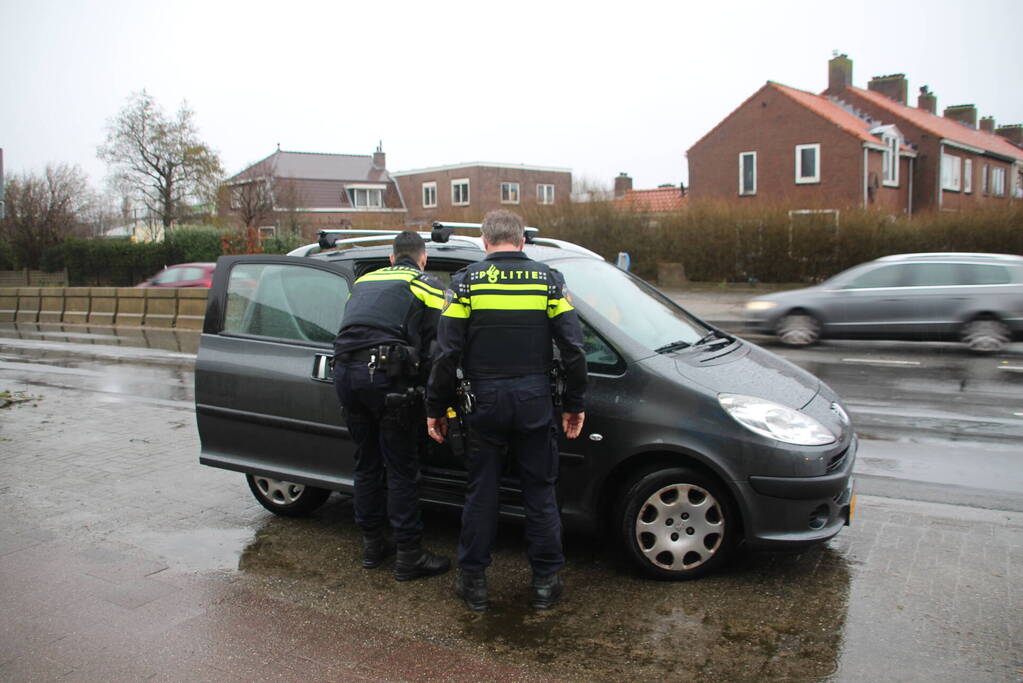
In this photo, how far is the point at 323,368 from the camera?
4902 millimetres

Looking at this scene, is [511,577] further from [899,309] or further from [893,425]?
[899,309]

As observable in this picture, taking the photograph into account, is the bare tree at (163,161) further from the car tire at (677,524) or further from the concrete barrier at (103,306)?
the car tire at (677,524)

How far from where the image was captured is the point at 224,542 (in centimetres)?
507

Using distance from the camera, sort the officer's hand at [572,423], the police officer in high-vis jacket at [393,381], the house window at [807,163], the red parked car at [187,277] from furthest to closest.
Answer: the house window at [807,163] → the red parked car at [187,277] → the police officer in high-vis jacket at [393,381] → the officer's hand at [572,423]

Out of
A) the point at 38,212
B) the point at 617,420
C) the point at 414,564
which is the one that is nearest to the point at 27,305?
the point at 38,212

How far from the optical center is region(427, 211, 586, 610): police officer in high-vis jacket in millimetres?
3861

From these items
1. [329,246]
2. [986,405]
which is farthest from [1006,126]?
[329,246]

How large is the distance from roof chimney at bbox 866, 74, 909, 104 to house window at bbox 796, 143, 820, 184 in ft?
42.7

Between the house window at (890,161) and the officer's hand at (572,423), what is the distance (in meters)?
38.3

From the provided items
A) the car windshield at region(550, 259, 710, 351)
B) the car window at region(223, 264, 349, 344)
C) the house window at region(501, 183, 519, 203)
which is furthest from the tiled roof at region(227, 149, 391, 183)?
the car windshield at region(550, 259, 710, 351)

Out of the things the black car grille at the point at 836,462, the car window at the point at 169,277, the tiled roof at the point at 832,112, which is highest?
the tiled roof at the point at 832,112

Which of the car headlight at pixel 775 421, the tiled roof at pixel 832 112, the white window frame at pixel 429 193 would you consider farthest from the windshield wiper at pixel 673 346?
the white window frame at pixel 429 193

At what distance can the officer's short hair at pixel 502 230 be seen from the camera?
13.2 ft

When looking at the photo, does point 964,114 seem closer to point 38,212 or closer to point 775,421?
point 38,212
